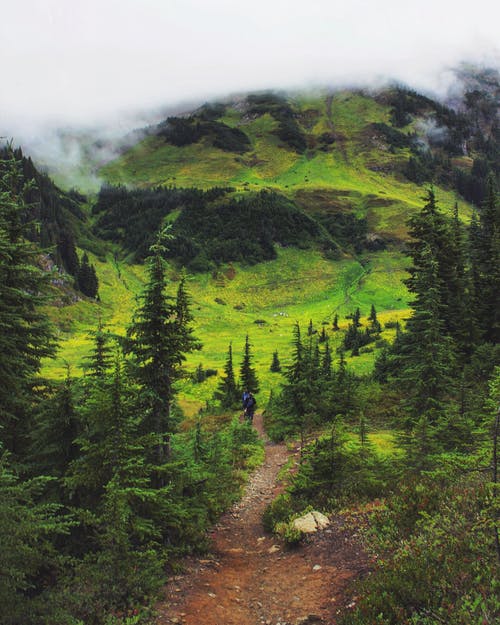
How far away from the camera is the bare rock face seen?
10295 mm

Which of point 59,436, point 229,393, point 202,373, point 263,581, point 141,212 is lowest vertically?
point 202,373

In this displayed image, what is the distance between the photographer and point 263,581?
28.6 ft

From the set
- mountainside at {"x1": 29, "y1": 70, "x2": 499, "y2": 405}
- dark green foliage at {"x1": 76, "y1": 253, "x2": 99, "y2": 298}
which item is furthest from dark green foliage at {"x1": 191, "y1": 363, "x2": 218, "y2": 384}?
dark green foliage at {"x1": 76, "y1": 253, "x2": 99, "y2": 298}

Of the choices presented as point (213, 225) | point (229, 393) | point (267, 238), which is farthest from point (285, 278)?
point (229, 393)

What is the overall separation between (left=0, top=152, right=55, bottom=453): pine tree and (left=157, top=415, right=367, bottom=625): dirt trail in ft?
17.1

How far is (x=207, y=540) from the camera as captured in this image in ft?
33.4

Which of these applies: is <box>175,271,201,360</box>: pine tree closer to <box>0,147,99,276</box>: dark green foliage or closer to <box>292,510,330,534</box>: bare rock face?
<box>292,510,330,534</box>: bare rock face

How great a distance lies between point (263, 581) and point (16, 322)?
8234 mm

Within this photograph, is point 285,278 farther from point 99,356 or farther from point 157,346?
point 157,346

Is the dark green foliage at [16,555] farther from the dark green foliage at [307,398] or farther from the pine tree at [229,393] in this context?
the pine tree at [229,393]

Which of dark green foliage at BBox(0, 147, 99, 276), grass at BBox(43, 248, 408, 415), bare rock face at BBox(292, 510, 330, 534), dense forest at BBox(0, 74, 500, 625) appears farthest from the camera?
dark green foliage at BBox(0, 147, 99, 276)

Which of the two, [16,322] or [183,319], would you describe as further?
[16,322]

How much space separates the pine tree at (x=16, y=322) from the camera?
10.2 meters

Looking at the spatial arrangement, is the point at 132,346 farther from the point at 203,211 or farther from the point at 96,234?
the point at 96,234
